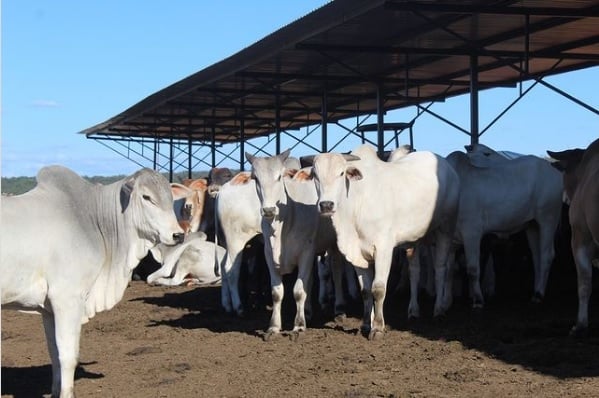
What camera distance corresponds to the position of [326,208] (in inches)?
393

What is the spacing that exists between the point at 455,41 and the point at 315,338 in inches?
333

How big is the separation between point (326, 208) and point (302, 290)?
1.66 metres

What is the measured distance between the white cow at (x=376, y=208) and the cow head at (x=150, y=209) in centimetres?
248

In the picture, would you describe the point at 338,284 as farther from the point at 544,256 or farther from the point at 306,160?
the point at 544,256

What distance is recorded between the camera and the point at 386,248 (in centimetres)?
1084

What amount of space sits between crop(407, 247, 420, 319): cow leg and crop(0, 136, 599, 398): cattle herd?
2 cm

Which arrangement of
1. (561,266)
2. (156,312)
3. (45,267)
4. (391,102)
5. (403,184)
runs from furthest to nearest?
1. (391,102)
2. (561,266)
3. (156,312)
4. (403,184)
5. (45,267)

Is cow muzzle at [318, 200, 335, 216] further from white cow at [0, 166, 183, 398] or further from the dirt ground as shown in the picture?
white cow at [0, 166, 183, 398]

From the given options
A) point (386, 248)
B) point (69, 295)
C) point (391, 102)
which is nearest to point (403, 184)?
point (386, 248)

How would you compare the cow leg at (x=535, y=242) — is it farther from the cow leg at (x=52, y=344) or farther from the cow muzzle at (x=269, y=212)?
the cow leg at (x=52, y=344)

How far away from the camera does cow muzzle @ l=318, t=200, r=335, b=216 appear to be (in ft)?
32.7

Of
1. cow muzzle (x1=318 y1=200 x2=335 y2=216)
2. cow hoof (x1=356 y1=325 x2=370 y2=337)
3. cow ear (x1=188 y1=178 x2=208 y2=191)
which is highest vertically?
cow ear (x1=188 y1=178 x2=208 y2=191)

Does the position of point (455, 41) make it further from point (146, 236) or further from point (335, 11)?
point (146, 236)

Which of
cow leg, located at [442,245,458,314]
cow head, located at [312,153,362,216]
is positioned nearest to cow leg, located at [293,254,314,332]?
cow head, located at [312,153,362,216]
